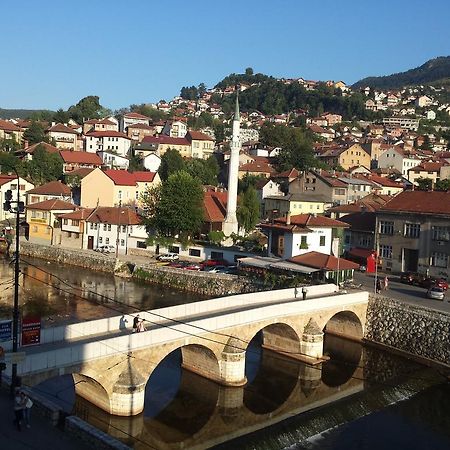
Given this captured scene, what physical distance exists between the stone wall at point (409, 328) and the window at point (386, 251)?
474 inches

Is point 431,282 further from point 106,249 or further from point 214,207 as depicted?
point 106,249

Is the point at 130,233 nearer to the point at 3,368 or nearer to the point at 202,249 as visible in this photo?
the point at 202,249

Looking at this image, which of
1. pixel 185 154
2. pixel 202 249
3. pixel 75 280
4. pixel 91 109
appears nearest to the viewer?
pixel 75 280

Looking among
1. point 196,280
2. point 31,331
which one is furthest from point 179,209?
point 31,331

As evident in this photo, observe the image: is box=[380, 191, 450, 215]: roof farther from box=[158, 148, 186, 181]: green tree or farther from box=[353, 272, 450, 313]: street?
box=[158, 148, 186, 181]: green tree

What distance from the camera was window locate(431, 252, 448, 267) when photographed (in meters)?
40.1

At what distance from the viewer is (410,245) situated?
139 ft

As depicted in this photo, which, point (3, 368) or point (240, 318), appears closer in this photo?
point (3, 368)

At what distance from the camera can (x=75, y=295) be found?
41219 mm

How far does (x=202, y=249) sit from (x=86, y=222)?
43.5ft

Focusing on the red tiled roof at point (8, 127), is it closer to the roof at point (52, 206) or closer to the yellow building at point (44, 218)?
the roof at point (52, 206)

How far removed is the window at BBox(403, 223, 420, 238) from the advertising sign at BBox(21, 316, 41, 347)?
30.9 meters

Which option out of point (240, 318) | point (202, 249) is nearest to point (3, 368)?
point (240, 318)

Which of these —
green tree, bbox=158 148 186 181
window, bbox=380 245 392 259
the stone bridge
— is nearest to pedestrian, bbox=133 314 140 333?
the stone bridge
